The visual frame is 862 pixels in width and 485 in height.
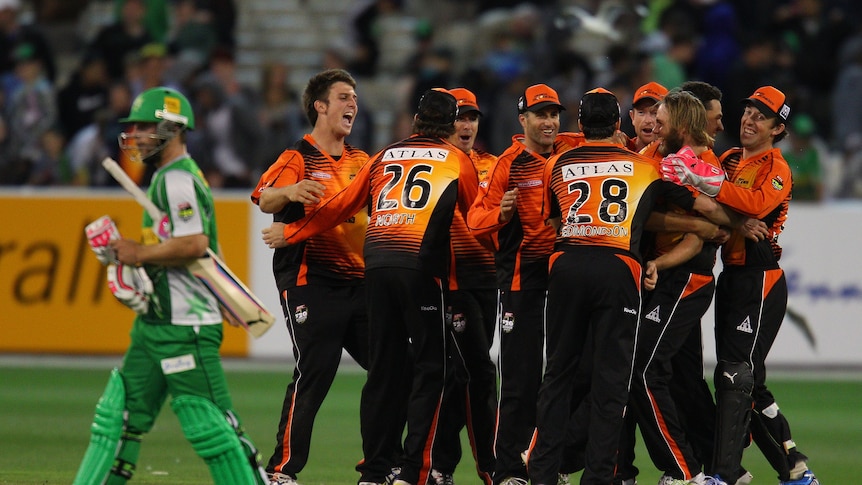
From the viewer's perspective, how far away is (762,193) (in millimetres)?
8781

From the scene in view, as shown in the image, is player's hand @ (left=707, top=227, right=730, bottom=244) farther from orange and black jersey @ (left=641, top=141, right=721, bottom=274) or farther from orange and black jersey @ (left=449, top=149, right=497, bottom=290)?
orange and black jersey @ (left=449, top=149, right=497, bottom=290)

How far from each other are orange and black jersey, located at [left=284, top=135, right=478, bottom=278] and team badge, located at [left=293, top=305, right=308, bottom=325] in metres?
0.62

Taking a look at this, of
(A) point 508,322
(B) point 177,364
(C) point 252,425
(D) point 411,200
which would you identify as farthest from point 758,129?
(C) point 252,425

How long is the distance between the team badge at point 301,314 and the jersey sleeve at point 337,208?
18.3 inches

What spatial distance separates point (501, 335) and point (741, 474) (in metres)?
1.91

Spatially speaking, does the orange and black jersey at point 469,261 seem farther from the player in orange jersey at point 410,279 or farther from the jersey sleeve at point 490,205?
the player in orange jersey at point 410,279

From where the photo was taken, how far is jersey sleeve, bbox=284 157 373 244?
899 cm

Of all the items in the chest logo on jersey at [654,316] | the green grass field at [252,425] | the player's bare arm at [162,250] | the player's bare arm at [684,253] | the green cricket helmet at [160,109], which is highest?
the green cricket helmet at [160,109]

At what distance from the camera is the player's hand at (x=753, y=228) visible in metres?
8.84

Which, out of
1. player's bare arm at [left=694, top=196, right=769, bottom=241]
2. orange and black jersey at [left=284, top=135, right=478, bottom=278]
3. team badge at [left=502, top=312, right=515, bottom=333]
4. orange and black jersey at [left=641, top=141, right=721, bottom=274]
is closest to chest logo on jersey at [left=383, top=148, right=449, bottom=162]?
orange and black jersey at [left=284, top=135, right=478, bottom=278]

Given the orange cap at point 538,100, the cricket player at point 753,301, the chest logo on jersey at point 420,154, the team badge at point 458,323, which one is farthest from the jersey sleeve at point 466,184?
the cricket player at point 753,301

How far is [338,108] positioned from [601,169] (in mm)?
2032

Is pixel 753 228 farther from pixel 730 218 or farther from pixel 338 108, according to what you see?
pixel 338 108

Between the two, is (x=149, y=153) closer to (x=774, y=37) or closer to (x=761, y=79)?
(x=761, y=79)
